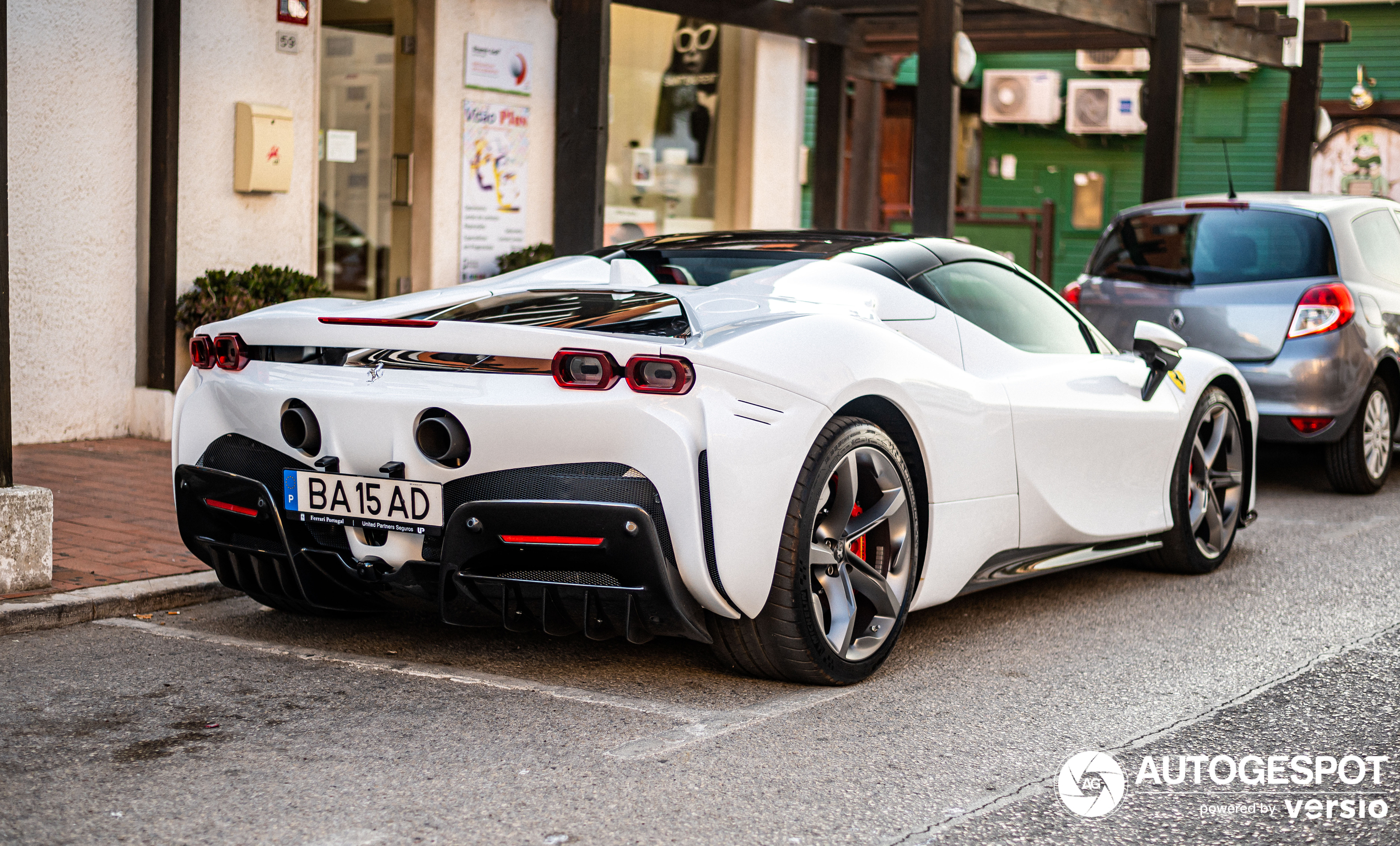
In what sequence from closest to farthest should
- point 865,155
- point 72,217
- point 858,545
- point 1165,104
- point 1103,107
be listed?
point 858,545
point 72,217
point 1165,104
point 865,155
point 1103,107

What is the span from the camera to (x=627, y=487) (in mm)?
3752

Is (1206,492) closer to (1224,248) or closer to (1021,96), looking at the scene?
(1224,248)

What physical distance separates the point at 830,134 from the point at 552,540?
1187 centimetres

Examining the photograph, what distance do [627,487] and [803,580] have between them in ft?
1.86

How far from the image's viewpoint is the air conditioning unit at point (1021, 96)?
968 inches

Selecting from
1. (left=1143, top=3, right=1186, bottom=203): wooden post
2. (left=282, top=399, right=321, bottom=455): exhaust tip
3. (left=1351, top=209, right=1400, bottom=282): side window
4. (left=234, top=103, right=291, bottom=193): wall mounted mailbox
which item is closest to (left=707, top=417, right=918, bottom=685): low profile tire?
(left=282, top=399, right=321, bottom=455): exhaust tip

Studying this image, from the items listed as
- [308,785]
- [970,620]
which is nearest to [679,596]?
[308,785]

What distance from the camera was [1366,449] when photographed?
8.30m

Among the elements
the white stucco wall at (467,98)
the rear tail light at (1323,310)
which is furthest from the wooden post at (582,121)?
the rear tail light at (1323,310)

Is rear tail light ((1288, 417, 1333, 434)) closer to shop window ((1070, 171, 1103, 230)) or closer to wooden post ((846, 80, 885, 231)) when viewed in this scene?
wooden post ((846, 80, 885, 231))

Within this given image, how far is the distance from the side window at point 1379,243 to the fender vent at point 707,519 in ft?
19.4

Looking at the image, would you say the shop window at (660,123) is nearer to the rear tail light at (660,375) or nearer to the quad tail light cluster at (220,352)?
the quad tail light cluster at (220,352)

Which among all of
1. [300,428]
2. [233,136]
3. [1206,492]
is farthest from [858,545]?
[233,136]

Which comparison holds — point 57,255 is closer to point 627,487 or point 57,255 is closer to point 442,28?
point 442,28
